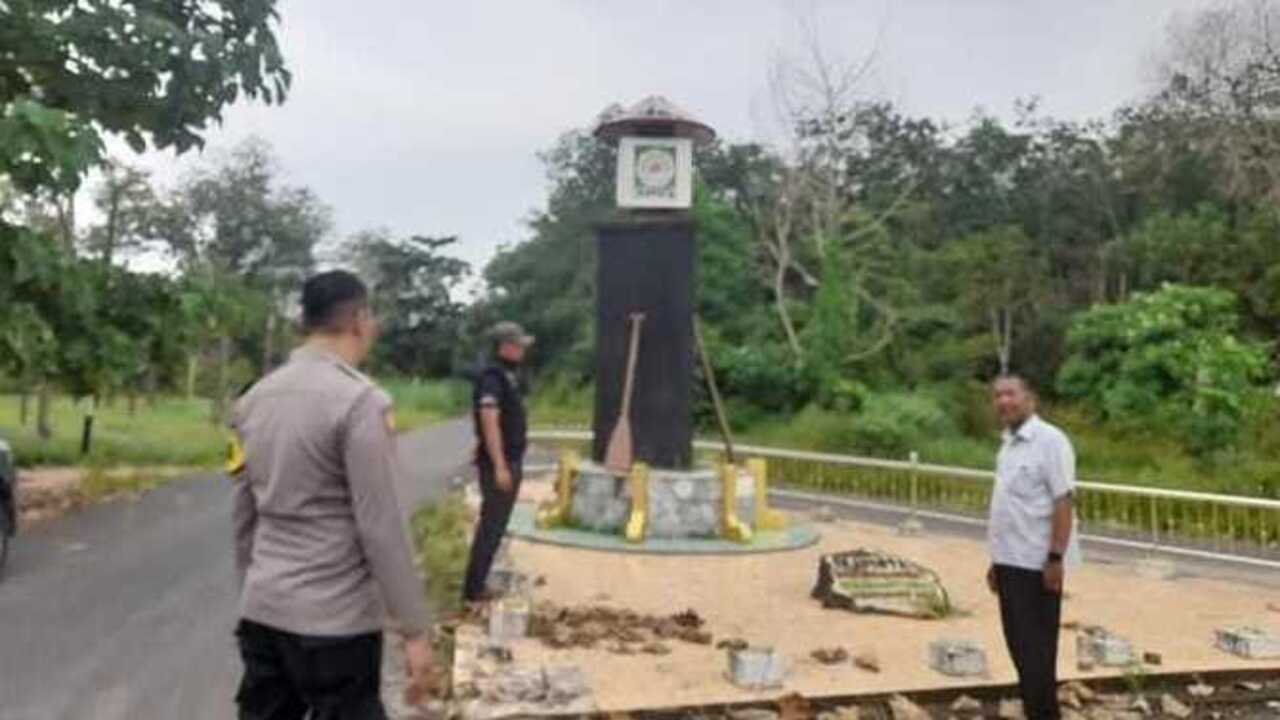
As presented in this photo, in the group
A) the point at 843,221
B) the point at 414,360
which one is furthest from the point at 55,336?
the point at 414,360

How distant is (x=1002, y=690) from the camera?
500cm

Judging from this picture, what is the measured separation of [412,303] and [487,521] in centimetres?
4169

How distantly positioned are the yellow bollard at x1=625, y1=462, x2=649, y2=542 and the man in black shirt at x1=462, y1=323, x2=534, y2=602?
3044 mm

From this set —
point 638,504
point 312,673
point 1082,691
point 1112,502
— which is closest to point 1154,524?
point 1112,502

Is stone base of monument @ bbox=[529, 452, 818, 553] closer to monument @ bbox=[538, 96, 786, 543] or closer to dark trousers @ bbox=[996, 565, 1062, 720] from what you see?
monument @ bbox=[538, 96, 786, 543]

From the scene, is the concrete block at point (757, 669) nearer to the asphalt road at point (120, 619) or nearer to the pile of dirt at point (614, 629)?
the pile of dirt at point (614, 629)

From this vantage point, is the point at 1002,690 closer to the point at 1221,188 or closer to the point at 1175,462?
the point at 1175,462

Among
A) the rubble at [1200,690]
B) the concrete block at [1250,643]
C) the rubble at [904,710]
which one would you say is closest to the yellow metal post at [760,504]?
the concrete block at [1250,643]

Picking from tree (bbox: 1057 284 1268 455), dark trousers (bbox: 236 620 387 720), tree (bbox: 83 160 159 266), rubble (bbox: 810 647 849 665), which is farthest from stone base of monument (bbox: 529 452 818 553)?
tree (bbox: 83 160 159 266)

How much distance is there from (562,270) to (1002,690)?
3312 centimetres

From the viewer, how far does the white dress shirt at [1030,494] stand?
4434 millimetres

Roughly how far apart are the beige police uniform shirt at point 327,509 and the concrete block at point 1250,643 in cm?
464

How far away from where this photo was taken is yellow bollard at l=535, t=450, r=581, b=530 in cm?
995

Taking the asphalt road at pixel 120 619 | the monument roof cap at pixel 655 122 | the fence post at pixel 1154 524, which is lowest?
the asphalt road at pixel 120 619
